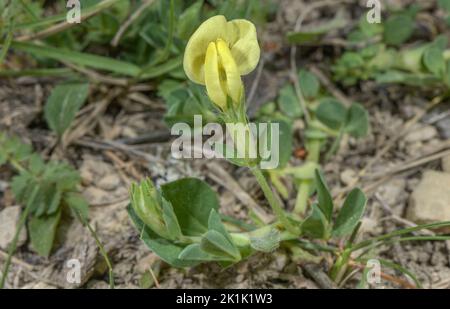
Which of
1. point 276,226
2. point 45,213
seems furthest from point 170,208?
point 45,213

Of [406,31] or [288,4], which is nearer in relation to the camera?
[406,31]

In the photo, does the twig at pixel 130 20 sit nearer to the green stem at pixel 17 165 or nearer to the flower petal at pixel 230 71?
the green stem at pixel 17 165

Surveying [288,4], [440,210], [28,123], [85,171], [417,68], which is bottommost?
[440,210]

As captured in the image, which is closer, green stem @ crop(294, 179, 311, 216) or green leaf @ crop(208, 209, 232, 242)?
green leaf @ crop(208, 209, 232, 242)

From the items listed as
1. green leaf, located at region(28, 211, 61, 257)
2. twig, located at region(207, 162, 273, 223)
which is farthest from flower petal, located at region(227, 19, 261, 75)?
green leaf, located at region(28, 211, 61, 257)

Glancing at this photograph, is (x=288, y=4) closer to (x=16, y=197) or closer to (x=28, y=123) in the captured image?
(x=28, y=123)

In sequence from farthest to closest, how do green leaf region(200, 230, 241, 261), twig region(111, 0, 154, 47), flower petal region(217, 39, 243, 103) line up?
twig region(111, 0, 154, 47), green leaf region(200, 230, 241, 261), flower petal region(217, 39, 243, 103)

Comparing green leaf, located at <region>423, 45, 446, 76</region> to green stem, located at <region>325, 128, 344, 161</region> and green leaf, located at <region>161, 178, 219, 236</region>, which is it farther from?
green leaf, located at <region>161, 178, 219, 236</region>

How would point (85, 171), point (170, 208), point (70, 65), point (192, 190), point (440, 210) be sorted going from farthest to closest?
1. point (70, 65)
2. point (85, 171)
3. point (440, 210)
4. point (192, 190)
5. point (170, 208)
